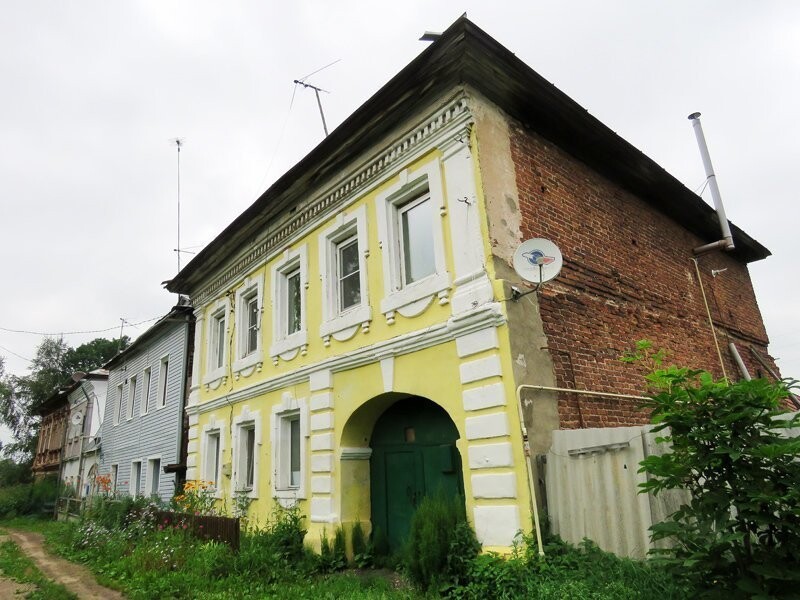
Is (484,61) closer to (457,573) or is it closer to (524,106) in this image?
(524,106)

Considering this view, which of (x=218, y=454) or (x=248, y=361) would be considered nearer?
(x=248, y=361)

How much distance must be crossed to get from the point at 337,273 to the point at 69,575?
20.6 feet

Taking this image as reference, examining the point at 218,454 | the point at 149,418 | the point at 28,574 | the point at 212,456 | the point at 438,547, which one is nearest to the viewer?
the point at 438,547

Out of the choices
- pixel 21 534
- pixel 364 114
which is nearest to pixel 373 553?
pixel 364 114

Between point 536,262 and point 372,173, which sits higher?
point 372,173

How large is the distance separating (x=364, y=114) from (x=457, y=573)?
19.7ft

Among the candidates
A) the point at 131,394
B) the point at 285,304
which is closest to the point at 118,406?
the point at 131,394

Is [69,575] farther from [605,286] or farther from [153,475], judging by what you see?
[605,286]

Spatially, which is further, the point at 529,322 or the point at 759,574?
the point at 529,322

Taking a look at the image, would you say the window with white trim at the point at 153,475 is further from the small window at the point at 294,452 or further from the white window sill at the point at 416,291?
the white window sill at the point at 416,291

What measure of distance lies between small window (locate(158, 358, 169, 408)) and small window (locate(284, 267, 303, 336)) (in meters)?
7.88

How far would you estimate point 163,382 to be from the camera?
16422 millimetres

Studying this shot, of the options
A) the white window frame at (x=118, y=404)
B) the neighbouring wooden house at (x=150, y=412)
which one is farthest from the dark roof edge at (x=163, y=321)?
the white window frame at (x=118, y=404)

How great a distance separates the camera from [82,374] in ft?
72.5
